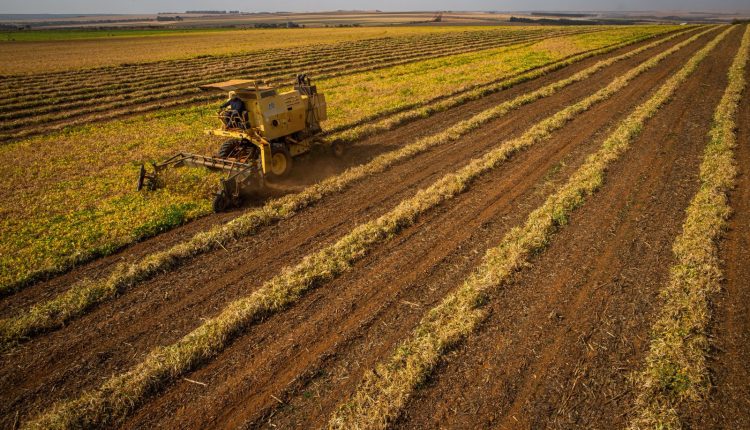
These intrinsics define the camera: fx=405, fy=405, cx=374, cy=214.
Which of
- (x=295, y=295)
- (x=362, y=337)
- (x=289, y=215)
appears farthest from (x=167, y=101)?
(x=362, y=337)

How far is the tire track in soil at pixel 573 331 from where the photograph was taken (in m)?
5.58

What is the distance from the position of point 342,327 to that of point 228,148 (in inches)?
346

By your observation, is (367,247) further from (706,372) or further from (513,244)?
(706,372)

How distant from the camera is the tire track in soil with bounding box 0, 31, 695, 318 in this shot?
815 centimetres

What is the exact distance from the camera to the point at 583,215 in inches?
412

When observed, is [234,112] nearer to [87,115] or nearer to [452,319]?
[452,319]

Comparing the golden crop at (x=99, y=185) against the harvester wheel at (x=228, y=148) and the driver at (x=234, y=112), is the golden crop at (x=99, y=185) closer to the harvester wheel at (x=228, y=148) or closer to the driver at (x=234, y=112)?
the harvester wheel at (x=228, y=148)

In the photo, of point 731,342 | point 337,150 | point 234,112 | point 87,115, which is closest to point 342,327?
point 731,342

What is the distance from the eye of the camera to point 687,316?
6996mm

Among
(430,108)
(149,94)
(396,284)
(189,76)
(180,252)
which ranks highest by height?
(189,76)

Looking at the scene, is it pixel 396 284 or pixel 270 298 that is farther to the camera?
pixel 396 284

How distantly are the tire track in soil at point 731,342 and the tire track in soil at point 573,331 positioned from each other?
89 cm

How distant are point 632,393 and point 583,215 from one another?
221 inches

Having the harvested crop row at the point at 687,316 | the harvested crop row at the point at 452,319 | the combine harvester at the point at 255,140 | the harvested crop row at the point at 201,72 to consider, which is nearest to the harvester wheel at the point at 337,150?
the combine harvester at the point at 255,140
